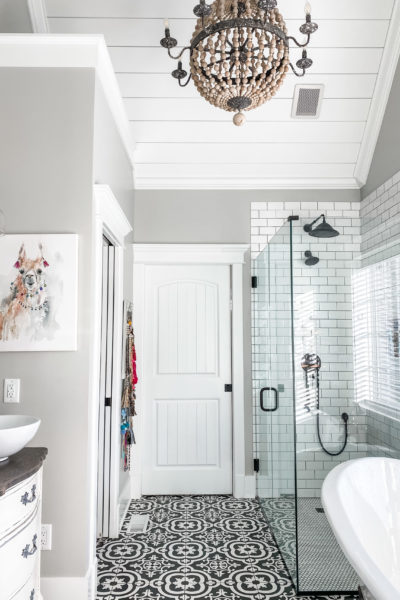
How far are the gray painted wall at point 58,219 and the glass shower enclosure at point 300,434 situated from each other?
1.15 m

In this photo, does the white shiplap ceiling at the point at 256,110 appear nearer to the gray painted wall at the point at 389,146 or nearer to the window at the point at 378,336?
the gray painted wall at the point at 389,146

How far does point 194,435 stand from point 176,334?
92 cm

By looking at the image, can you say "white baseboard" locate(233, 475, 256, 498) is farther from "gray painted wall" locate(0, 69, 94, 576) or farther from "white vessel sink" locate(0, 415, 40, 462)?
"white vessel sink" locate(0, 415, 40, 462)

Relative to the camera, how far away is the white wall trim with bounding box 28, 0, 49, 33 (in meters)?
2.63

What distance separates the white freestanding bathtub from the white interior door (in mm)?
1877

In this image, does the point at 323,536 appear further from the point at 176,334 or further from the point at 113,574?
the point at 176,334

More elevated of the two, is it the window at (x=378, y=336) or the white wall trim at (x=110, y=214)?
the white wall trim at (x=110, y=214)

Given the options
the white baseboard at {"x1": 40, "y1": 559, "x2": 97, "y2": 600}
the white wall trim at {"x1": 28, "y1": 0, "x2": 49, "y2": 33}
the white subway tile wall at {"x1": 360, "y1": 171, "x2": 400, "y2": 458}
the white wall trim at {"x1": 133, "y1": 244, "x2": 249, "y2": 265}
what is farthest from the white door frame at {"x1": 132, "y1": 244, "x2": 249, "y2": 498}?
the white wall trim at {"x1": 28, "y1": 0, "x2": 49, "y2": 33}

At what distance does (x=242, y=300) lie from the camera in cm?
382

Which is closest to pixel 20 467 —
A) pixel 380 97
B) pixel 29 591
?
pixel 29 591

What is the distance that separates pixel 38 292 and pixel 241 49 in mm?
1522

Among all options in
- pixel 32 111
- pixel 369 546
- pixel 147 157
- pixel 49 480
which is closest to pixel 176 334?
pixel 147 157

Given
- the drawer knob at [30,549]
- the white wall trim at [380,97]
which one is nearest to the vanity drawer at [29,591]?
the drawer knob at [30,549]

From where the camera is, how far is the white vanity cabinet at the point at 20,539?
159 cm
